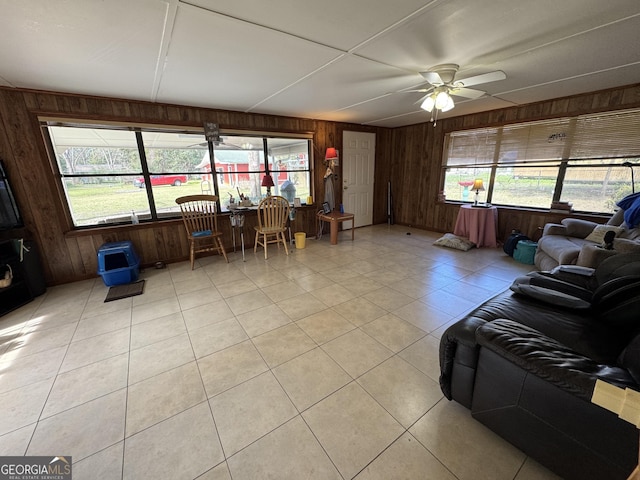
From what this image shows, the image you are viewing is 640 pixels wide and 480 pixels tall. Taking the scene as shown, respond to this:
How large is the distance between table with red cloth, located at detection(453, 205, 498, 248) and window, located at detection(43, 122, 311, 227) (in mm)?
3592

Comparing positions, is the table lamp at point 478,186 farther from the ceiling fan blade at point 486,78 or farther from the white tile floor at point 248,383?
the ceiling fan blade at point 486,78

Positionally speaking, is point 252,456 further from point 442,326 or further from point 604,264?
point 604,264

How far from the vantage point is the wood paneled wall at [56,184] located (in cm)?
280

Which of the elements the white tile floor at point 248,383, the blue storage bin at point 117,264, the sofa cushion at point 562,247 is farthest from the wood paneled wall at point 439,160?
the blue storage bin at point 117,264

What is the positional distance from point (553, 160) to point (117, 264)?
636 cm

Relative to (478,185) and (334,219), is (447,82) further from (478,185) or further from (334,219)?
(334,219)

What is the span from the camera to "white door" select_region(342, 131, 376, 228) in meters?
5.52

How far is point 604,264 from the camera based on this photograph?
1840 millimetres

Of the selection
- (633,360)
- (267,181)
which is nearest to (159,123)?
(267,181)

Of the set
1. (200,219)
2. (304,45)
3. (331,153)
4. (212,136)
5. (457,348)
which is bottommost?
(457,348)

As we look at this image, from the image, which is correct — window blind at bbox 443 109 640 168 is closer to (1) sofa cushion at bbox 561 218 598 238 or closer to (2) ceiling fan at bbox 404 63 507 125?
(1) sofa cushion at bbox 561 218 598 238

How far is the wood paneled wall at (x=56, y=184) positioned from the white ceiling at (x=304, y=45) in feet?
0.69

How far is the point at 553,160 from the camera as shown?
12.5ft

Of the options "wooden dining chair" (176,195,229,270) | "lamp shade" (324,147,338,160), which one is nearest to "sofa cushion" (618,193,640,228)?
"lamp shade" (324,147,338,160)
